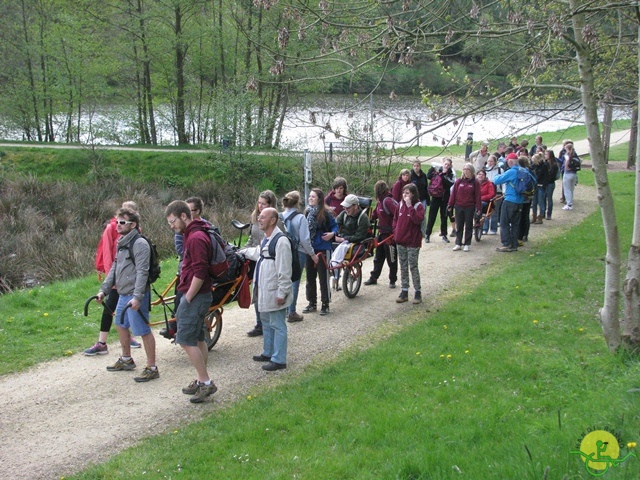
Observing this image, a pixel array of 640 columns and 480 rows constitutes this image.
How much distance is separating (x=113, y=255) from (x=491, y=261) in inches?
316

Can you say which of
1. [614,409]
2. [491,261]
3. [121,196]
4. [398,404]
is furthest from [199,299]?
[121,196]

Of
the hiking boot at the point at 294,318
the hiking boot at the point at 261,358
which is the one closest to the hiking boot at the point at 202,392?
the hiking boot at the point at 261,358

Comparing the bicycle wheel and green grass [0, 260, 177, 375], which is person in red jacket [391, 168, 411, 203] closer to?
the bicycle wheel

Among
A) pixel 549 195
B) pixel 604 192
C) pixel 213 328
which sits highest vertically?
pixel 604 192

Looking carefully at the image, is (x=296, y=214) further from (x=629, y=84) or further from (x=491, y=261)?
(x=629, y=84)

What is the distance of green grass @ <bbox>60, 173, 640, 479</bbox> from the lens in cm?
517

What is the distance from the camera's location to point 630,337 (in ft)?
23.8

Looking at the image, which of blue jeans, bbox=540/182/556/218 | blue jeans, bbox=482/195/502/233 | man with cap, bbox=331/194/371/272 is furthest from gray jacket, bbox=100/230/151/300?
blue jeans, bbox=540/182/556/218

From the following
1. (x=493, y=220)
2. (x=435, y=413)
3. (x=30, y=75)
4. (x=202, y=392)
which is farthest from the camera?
(x=30, y=75)

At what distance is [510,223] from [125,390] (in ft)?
32.5

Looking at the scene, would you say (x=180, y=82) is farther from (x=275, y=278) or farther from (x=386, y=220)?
(x=275, y=278)

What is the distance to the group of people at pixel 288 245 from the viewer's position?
6.93 meters

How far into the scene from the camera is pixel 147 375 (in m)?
7.49

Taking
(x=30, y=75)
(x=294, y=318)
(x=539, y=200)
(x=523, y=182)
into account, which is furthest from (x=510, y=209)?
(x=30, y=75)
